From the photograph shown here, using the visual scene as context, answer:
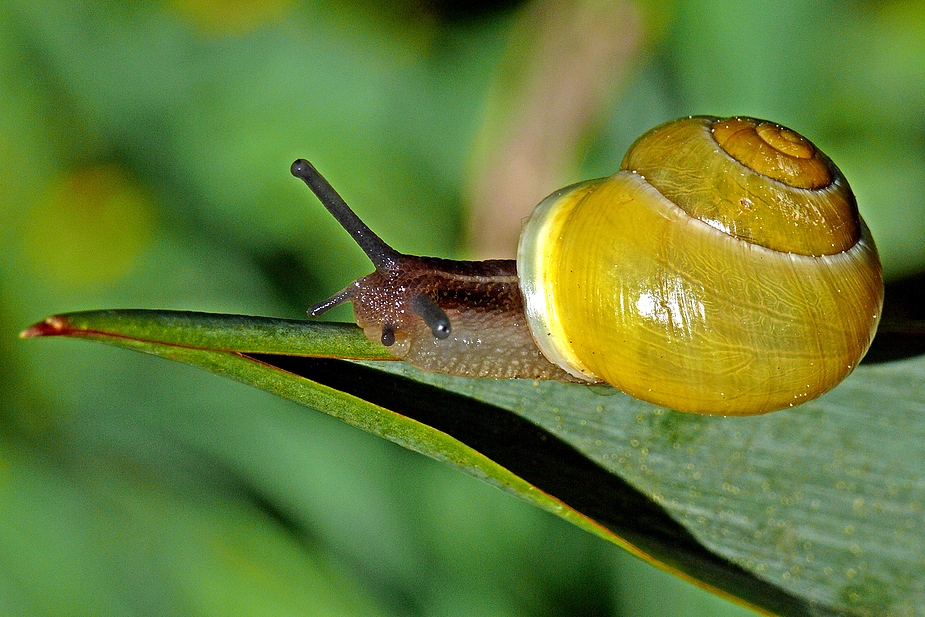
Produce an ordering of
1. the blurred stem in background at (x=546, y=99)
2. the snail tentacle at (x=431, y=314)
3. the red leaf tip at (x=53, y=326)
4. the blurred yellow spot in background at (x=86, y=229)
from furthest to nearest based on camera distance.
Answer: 1. the blurred stem in background at (x=546, y=99)
2. the blurred yellow spot in background at (x=86, y=229)
3. the snail tentacle at (x=431, y=314)
4. the red leaf tip at (x=53, y=326)

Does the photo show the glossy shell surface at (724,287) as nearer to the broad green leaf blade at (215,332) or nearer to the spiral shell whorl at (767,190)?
the spiral shell whorl at (767,190)

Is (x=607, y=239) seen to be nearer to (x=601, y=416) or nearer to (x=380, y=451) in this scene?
(x=601, y=416)

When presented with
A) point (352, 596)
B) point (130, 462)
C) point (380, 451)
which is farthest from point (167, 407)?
point (352, 596)

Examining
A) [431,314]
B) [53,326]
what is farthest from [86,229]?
[53,326]

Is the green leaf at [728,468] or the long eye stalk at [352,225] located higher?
the long eye stalk at [352,225]

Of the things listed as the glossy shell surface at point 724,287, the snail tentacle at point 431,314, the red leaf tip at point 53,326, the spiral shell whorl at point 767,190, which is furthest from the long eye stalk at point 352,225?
the red leaf tip at point 53,326

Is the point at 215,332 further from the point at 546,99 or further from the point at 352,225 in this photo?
the point at 546,99
